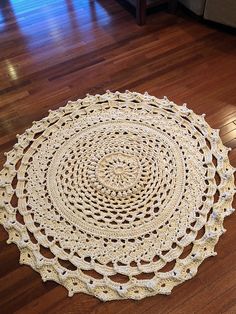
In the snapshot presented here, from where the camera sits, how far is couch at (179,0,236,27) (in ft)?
6.09

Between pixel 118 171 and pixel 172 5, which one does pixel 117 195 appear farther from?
pixel 172 5

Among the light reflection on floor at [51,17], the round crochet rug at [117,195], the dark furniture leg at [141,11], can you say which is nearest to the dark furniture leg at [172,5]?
the dark furniture leg at [141,11]

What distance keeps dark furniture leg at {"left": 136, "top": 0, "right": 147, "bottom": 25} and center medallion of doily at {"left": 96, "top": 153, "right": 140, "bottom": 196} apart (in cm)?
110

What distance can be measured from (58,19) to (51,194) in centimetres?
146

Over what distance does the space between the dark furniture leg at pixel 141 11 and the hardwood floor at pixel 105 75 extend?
0.05 metres

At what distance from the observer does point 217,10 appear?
6.29 ft

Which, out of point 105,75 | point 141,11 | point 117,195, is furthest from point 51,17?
point 117,195

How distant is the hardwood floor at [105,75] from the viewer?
3.54ft

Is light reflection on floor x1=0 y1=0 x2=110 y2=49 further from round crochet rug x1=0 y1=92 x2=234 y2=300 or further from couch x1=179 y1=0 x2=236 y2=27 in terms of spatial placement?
round crochet rug x1=0 y1=92 x2=234 y2=300

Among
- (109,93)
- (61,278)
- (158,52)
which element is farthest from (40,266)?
(158,52)

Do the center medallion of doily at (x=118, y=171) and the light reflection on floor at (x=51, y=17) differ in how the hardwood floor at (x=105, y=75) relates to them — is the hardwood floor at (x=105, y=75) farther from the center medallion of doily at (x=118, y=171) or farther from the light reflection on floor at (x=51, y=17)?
the center medallion of doily at (x=118, y=171)

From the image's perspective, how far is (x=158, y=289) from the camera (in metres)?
1.08

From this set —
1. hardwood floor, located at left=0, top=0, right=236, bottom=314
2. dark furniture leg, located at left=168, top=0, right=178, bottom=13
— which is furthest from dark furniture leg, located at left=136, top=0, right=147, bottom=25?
dark furniture leg, located at left=168, top=0, right=178, bottom=13

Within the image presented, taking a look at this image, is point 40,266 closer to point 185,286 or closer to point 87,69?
point 185,286
